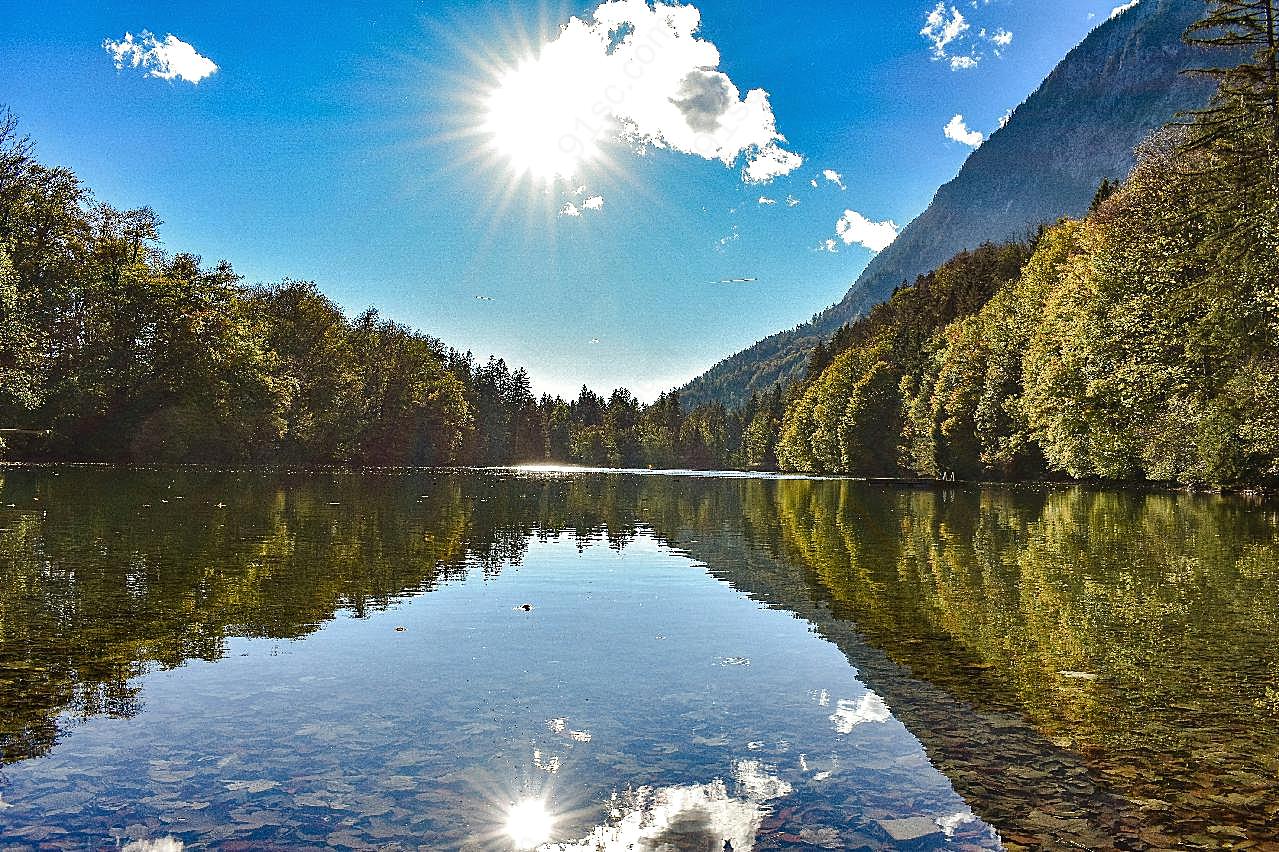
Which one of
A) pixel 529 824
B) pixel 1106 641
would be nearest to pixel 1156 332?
pixel 1106 641

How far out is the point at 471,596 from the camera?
17203 millimetres

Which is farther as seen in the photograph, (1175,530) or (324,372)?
(324,372)

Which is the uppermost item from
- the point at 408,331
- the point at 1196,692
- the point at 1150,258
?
the point at 408,331

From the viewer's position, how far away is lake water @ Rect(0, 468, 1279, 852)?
21.6 feet

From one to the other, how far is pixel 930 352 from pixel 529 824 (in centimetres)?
11375

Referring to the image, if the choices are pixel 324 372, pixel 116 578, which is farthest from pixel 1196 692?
pixel 324 372

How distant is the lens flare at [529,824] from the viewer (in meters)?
6.25

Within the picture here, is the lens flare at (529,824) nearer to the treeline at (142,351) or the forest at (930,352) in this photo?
the forest at (930,352)

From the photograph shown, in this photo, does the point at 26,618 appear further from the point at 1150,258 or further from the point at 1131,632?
the point at 1150,258

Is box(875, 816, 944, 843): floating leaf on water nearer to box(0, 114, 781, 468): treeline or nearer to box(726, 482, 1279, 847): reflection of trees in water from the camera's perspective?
box(726, 482, 1279, 847): reflection of trees in water

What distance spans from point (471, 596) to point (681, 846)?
456 inches

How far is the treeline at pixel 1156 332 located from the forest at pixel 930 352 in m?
0.17

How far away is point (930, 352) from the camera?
112 meters

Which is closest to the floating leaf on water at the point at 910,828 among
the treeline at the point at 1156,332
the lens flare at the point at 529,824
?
the lens flare at the point at 529,824
